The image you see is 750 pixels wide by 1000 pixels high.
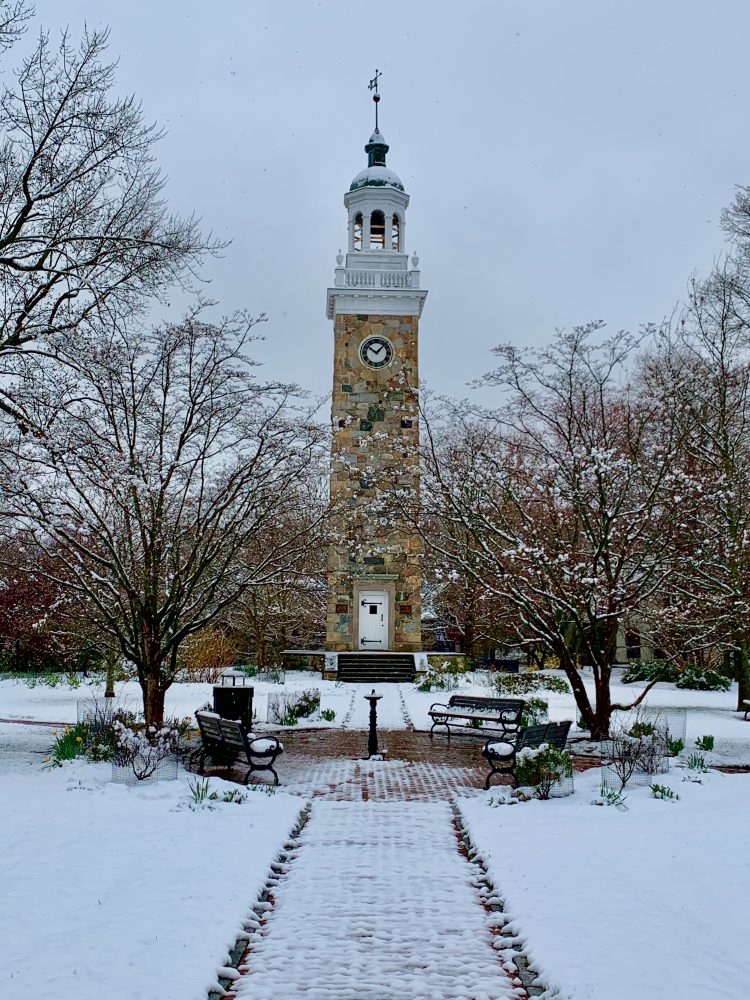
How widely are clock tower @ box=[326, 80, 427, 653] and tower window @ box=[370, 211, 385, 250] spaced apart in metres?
0.06

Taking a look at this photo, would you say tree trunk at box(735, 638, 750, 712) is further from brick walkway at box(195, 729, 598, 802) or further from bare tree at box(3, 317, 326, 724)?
bare tree at box(3, 317, 326, 724)

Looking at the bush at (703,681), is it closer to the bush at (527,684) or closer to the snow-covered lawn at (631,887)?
the bush at (527,684)

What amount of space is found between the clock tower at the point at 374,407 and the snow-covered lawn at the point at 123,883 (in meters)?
18.4

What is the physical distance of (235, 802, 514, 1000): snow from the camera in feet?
16.0

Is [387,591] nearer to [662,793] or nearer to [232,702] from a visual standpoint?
[232,702]

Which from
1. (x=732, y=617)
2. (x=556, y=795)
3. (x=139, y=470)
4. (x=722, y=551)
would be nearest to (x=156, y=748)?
(x=139, y=470)

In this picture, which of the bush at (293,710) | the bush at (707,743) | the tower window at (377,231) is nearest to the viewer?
the bush at (707,743)

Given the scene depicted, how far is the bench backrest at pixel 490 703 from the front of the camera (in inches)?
599

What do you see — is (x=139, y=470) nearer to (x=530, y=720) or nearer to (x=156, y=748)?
(x=156, y=748)

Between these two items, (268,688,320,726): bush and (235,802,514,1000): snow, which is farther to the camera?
(268,688,320,726): bush

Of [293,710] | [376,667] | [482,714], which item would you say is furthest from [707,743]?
[376,667]

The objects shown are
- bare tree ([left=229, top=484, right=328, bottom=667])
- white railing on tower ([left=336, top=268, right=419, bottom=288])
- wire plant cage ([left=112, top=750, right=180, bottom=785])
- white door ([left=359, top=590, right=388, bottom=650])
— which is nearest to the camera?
wire plant cage ([left=112, top=750, right=180, bottom=785])

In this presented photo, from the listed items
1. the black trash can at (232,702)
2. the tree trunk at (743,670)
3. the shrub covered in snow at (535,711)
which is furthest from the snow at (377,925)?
the tree trunk at (743,670)

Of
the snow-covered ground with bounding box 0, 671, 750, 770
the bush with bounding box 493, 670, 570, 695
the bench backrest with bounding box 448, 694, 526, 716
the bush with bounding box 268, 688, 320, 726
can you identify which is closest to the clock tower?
the snow-covered ground with bounding box 0, 671, 750, 770
